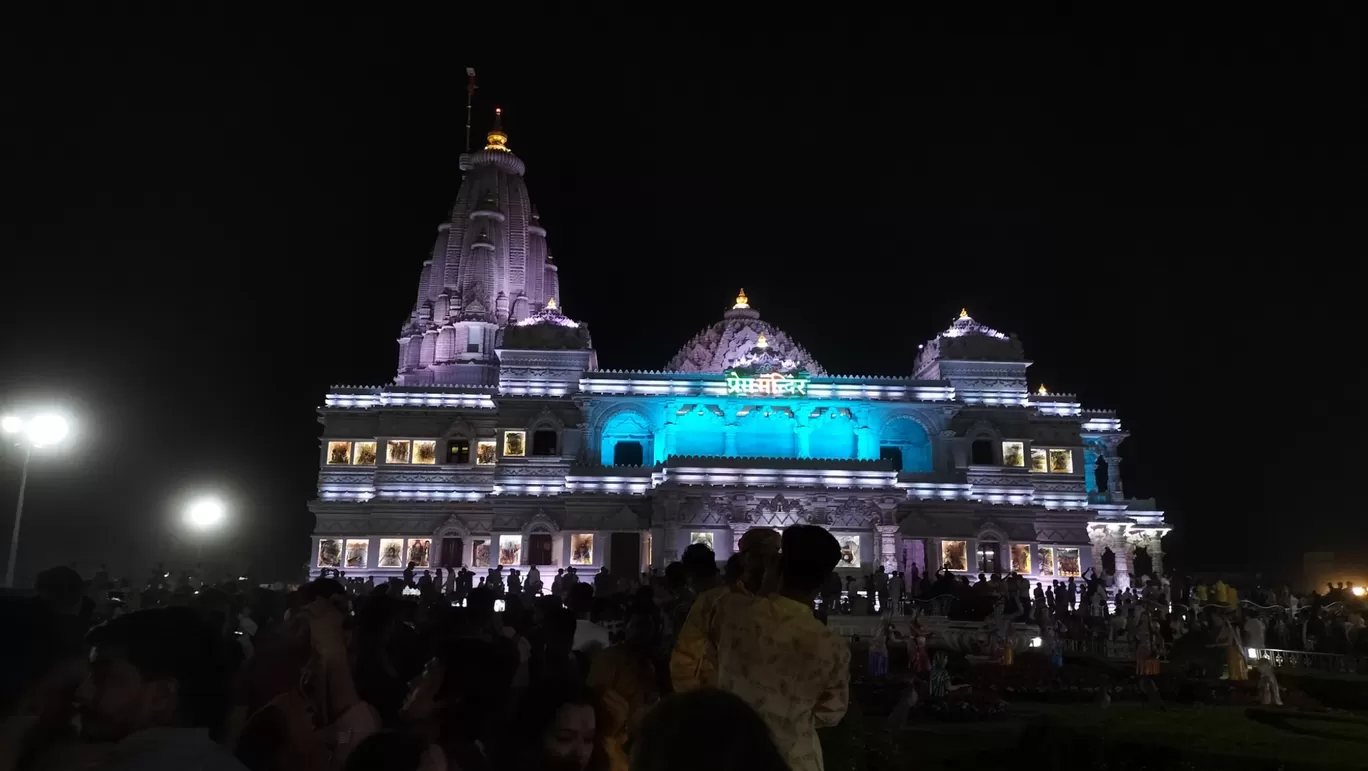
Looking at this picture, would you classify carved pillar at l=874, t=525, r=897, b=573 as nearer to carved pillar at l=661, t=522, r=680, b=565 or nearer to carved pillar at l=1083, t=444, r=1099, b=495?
carved pillar at l=661, t=522, r=680, b=565

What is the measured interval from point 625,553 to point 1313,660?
2874 centimetres

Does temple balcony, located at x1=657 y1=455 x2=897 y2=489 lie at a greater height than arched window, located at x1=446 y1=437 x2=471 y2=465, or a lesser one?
lesser

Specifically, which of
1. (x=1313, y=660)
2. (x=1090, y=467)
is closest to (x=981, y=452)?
(x=1090, y=467)

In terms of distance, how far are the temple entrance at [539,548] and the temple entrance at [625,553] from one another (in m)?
3.12

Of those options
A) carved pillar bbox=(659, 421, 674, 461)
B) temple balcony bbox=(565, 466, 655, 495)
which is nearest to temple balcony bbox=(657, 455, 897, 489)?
temple balcony bbox=(565, 466, 655, 495)

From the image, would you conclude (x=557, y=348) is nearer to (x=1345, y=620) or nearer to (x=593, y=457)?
(x=593, y=457)

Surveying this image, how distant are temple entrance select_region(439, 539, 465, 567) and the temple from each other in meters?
0.08

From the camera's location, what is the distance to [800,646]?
17.0 feet

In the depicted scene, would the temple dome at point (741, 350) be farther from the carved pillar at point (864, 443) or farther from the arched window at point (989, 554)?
the arched window at point (989, 554)

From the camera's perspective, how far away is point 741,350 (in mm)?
50875

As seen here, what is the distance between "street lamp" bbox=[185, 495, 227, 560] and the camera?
49094 millimetres

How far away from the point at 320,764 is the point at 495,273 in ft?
173

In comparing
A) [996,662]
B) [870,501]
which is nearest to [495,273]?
[870,501]

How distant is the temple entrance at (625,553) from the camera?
1779 inches
